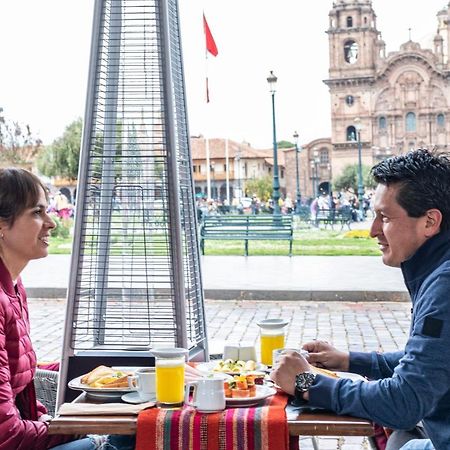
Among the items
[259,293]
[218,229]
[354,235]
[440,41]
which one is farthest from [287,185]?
[259,293]

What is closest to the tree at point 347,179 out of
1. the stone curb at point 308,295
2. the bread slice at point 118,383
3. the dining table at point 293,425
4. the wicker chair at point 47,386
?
the stone curb at point 308,295

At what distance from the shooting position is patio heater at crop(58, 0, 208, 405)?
3939 mm

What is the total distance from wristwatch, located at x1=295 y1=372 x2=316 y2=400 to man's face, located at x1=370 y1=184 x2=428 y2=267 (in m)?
0.43

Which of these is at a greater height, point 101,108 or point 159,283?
point 101,108

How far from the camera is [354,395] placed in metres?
2.43

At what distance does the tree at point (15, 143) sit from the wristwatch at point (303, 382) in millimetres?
52473

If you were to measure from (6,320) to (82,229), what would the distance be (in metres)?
1.23

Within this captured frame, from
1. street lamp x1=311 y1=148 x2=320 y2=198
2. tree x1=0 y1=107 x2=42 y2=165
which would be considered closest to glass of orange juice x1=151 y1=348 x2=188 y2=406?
tree x1=0 y1=107 x2=42 y2=165

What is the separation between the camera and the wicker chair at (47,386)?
393 centimetres

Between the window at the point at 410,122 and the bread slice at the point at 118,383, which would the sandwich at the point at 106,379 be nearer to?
the bread slice at the point at 118,383

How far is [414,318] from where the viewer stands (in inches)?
96.1

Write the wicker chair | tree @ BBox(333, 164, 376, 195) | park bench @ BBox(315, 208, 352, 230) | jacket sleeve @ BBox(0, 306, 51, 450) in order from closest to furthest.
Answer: jacket sleeve @ BBox(0, 306, 51, 450)
the wicker chair
park bench @ BBox(315, 208, 352, 230)
tree @ BBox(333, 164, 376, 195)

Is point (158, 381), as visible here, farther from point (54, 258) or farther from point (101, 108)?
point (54, 258)

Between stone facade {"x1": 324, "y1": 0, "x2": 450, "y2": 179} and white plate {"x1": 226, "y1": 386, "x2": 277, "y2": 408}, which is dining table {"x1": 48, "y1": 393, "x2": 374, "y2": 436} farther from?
stone facade {"x1": 324, "y1": 0, "x2": 450, "y2": 179}
